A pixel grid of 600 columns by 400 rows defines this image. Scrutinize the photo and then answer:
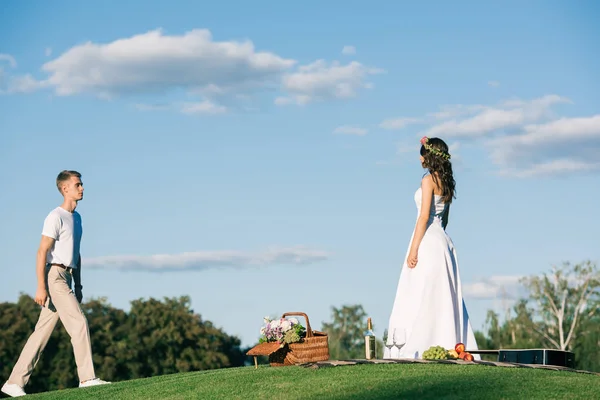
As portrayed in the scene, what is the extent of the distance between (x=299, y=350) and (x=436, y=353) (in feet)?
7.37

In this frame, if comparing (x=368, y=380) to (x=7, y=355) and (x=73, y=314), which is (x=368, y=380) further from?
(x=7, y=355)

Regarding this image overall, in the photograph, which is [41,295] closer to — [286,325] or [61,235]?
[61,235]

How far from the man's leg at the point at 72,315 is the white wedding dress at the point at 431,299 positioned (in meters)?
5.05

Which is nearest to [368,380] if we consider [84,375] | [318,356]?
[318,356]

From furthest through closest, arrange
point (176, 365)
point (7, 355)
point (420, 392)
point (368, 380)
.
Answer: point (176, 365) → point (7, 355) → point (368, 380) → point (420, 392)

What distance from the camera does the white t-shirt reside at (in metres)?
15.2

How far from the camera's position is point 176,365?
184ft

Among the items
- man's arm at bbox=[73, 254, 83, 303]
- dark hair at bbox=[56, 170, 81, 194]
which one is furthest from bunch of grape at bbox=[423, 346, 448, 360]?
dark hair at bbox=[56, 170, 81, 194]

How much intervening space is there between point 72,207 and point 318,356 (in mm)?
4977

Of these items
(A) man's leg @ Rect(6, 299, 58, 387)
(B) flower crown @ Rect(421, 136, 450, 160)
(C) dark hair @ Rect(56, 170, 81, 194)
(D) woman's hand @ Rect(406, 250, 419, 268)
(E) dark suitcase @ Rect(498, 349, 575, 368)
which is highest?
(B) flower crown @ Rect(421, 136, 450, 160)

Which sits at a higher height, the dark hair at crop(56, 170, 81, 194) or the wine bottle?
the dark hair at crop(56, 170, 81, 194)

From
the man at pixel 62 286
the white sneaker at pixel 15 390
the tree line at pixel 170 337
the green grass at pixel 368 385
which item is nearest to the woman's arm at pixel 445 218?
the green grass at pixel 368 385

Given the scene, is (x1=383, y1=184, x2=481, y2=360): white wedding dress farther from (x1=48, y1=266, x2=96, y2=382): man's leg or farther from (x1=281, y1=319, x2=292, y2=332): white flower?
(x1=48, y1=266, x2=96, y2=382): man's leg

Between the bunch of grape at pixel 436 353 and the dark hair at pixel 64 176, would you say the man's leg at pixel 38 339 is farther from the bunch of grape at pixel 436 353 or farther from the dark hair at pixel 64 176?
the bunch of grape at pixel 436 353
